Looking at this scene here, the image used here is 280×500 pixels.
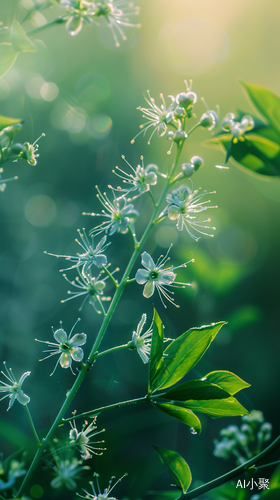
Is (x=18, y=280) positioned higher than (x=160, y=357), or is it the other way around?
(x=160, y=357)

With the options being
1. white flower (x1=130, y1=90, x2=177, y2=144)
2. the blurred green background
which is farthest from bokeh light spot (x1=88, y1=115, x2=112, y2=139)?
white flower (x1=130, y1=90, x2=177, y2=144)

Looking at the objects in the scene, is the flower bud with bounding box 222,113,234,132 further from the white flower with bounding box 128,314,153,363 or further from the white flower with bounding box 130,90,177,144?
the white flower with bounding box 128,314,153,363

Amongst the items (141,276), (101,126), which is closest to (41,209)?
(101,126)

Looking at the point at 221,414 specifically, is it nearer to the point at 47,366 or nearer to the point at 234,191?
the point at 47,366

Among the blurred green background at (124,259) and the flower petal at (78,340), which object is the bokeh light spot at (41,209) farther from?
the flower petal at (78,340)

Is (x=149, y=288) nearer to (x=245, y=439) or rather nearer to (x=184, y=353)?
(x=184, y=353)

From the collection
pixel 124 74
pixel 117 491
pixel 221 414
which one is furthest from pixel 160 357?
pixel 124 74
